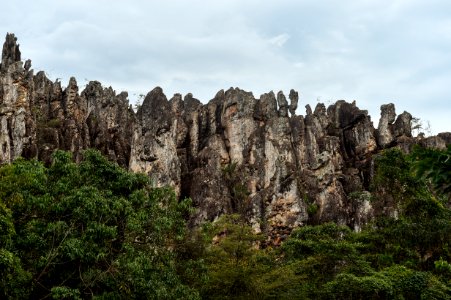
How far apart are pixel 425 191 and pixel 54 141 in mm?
26500

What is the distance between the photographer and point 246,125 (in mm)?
42406

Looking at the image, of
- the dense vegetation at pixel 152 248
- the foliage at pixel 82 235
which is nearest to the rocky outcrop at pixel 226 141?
the dense vegetation at pixel 152 248

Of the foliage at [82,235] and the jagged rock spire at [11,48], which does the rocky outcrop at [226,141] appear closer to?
the jagged rock spire at [11,48]

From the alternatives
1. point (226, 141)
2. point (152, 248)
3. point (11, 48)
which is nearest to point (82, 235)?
point (152, 248)

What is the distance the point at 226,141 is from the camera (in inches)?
1676

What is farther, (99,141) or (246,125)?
(246,125)

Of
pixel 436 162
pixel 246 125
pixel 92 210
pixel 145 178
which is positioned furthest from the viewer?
pixel 246 125

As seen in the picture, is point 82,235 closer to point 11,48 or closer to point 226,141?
point 226,141

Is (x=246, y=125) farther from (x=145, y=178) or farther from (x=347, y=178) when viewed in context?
(x=145, y=178)

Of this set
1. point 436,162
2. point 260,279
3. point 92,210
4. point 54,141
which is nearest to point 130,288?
point 92,210

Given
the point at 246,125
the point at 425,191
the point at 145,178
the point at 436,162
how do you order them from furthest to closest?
the point at 246,125 < the point at 425,191 < the point at 145,178 < the point at 436,162

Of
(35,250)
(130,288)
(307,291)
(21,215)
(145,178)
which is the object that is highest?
(145,178)

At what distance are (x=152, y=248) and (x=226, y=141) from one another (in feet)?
92.3

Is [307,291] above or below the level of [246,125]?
below
